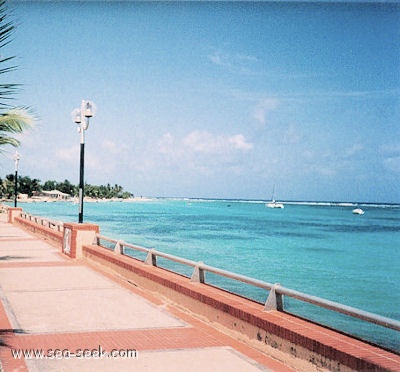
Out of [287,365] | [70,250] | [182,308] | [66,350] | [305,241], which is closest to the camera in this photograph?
[287,365]

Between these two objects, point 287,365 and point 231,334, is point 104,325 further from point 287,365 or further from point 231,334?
point 287,365

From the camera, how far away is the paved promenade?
644 centimetres

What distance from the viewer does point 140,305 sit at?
9953mm

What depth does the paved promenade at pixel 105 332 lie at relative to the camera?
21.1ft

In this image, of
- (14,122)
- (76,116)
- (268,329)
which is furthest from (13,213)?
(268,329)

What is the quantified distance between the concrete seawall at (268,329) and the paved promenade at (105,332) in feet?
0.49

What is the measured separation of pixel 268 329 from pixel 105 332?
245 cm

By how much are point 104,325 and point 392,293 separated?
30058 millimetres

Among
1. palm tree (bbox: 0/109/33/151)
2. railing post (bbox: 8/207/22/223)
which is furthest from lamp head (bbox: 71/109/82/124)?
railing post (bbox: 8/207/22/223)

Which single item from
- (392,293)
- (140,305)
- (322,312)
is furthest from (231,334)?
(392,293)

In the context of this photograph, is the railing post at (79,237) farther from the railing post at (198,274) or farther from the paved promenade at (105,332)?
the railing post at (198,274)

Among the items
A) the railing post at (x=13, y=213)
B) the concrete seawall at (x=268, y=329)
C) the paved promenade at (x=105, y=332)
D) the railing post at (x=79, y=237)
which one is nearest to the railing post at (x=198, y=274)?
the concrete seawall at (x=268, y=329)

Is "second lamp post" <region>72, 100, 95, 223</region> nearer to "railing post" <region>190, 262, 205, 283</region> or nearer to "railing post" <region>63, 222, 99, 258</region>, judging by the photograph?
"railing post" <region>63, 222, 99, 258</region>

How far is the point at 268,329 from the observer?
22.6 feet
